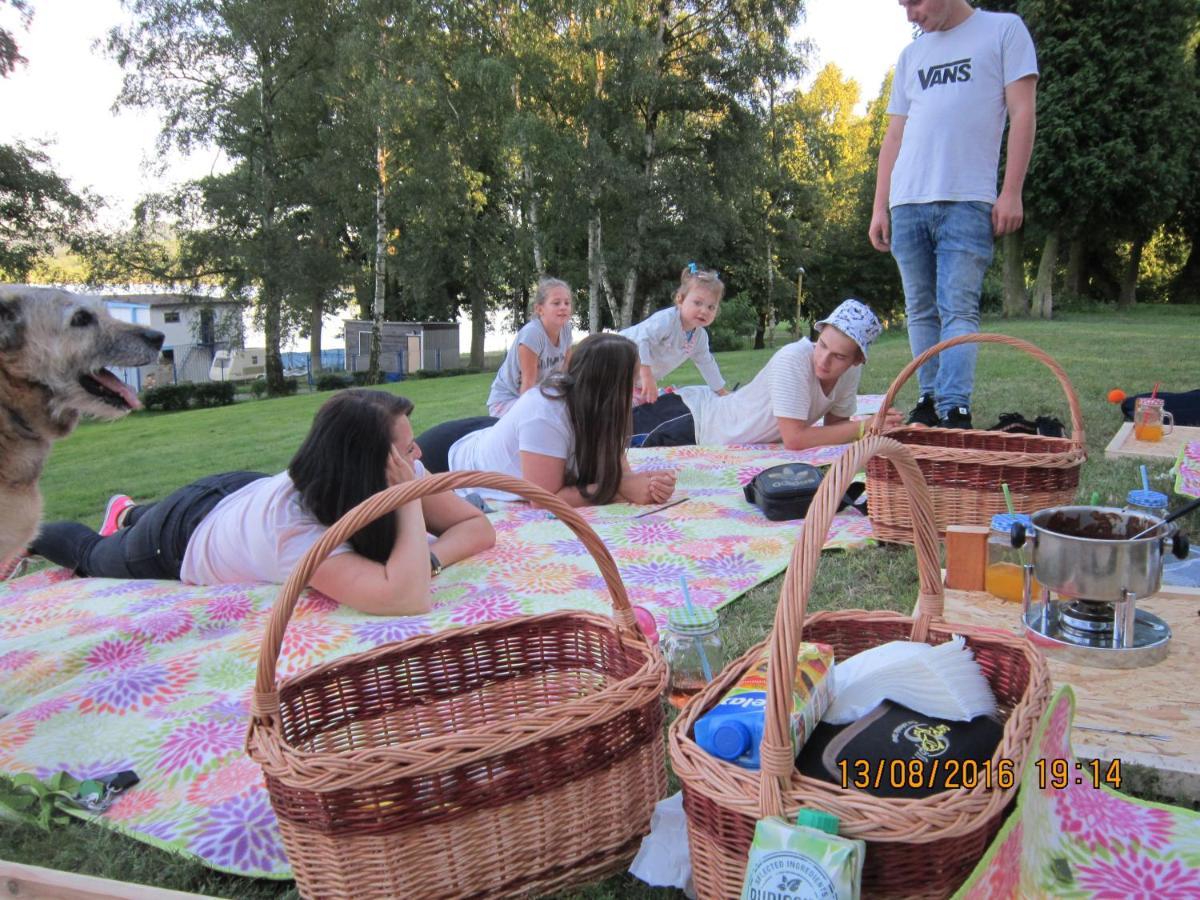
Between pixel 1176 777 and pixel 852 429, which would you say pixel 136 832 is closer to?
pixel 1176 777

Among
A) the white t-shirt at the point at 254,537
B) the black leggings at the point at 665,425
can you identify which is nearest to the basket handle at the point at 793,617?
the white t-shirt at the point at 254,537

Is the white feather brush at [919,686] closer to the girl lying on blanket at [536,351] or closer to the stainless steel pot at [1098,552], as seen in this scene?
the stainless steel pot at [1098,552]

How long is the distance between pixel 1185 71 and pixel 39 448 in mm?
25867

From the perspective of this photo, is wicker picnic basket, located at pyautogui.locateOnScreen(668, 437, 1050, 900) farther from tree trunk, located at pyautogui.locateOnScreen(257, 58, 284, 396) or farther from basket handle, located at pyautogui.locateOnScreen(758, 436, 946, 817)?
tree trunk, located at pyautogui.locateOnScreen(257, 58, 284, 396)

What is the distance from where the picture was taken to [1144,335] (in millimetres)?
13188

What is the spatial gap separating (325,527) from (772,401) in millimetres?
3073

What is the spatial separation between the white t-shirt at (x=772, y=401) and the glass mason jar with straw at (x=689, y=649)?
2833 millimetres

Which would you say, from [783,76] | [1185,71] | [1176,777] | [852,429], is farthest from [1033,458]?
[1185,71]

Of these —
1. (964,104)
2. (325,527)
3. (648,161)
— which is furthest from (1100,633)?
(648,161)

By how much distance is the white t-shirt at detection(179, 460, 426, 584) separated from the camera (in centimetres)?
303

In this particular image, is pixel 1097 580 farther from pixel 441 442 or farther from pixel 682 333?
pixel 682 333

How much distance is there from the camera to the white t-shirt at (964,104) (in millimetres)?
4500

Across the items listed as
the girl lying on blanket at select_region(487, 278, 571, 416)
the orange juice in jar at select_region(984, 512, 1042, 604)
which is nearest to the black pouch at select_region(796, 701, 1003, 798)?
the orange juice in jar at select_region(984, 512, 1042, 604)

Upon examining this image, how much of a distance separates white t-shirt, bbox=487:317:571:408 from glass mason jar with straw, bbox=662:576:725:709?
4.22 m
